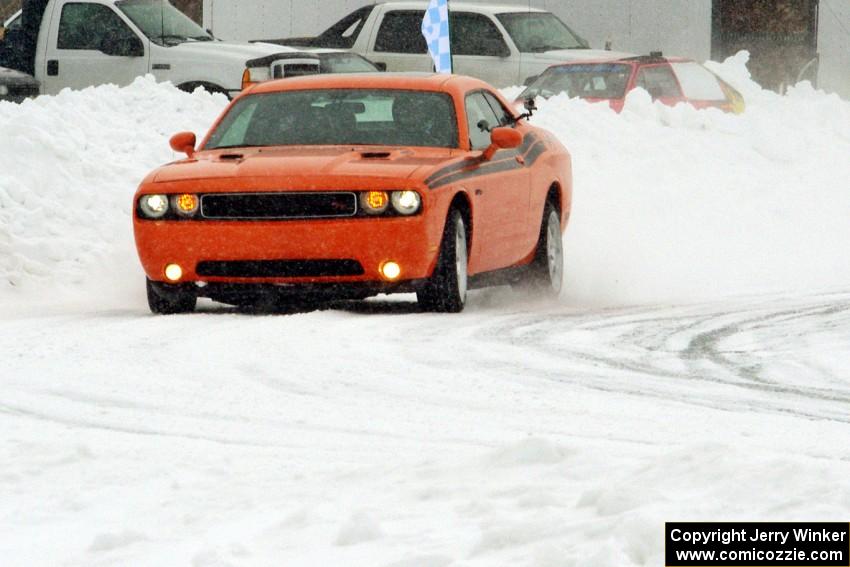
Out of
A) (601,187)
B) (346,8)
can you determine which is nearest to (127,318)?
(601,187)

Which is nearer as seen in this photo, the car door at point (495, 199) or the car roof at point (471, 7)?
the car door at point (495, 199)

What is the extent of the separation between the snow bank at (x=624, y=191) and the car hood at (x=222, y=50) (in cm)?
290

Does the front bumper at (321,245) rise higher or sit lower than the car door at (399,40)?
higher

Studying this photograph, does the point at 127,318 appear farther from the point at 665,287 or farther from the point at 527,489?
the point at 527,489

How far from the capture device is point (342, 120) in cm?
1159

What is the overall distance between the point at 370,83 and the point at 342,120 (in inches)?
14.7

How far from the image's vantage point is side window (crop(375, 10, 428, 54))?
27.6 m

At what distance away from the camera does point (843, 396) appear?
7797 millimetres

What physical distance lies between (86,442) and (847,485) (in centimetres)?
253

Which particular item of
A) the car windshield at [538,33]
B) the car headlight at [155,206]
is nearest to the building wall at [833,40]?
the car windshield at [538,33]

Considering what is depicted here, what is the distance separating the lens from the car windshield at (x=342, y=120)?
37.7 feet

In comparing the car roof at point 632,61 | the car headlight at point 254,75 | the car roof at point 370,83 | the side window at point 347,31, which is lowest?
the car roof at point 632,61

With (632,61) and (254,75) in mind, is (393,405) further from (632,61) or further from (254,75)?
(632,61)

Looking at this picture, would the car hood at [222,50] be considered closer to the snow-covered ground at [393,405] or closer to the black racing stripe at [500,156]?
the snow-covered ground at [393,405]
